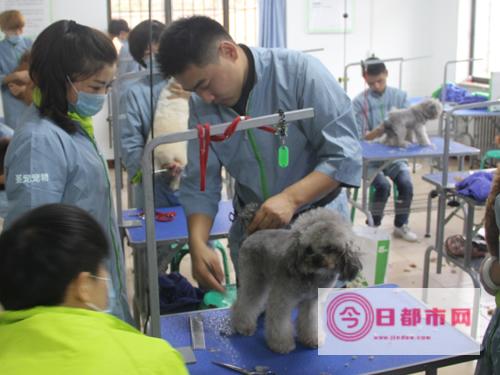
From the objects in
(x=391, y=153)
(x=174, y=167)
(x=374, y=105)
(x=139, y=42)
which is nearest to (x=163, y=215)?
(x=174, y=167)

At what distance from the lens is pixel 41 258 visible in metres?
0.85

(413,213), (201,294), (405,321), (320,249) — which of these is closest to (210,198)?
(320,249)

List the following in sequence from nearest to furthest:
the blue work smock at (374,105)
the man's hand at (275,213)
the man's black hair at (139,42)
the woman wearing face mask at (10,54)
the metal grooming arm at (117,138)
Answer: the man's hand at (275,213) → the metal grooming arm at (117,138) → the man's black hair at (139,42) → the woman wearing face mask at (10,54) → the blue work smock at (374,105)

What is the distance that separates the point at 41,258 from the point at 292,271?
22.8 inches

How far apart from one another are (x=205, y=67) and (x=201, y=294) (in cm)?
117

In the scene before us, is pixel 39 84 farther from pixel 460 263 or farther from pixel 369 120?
pixel 369 120

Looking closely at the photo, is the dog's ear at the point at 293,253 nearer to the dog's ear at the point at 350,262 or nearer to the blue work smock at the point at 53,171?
the dog's ear at the point at 350,262

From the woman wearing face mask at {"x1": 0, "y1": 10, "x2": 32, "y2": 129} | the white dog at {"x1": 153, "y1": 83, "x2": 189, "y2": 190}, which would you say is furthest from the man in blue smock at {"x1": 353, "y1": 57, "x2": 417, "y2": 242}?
the woman wearing face mask at {"x1": 0, "y1": 10, "x2": 32, "y2": 129}

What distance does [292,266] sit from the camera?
1.26 m

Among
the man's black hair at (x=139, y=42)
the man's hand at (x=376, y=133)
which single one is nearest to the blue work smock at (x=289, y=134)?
the man's black hair at (x=139, y=42)

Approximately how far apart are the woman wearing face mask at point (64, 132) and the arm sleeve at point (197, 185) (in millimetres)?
211

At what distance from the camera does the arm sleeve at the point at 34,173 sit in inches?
53.0

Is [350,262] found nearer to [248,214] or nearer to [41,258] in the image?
[248,214]

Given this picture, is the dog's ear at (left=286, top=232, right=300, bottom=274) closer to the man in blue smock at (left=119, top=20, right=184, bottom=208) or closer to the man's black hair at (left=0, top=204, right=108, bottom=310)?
the man's black hair at (left=0, top=204, right=108, bottom=310)
